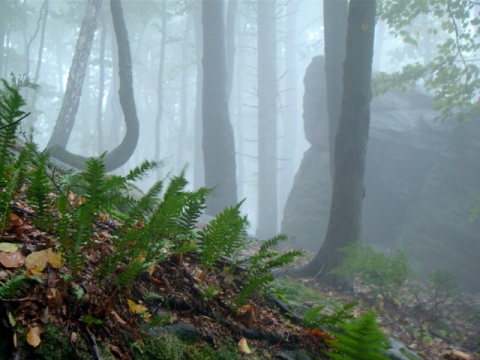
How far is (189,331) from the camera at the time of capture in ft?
6.95

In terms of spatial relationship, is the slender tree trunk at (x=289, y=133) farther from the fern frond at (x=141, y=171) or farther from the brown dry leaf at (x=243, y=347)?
the brown dry leaf at (x=243, y=347)

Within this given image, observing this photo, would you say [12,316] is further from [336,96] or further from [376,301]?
[336,96]

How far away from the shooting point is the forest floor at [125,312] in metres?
1.58

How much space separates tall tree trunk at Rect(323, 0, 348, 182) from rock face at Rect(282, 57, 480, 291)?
187 inches

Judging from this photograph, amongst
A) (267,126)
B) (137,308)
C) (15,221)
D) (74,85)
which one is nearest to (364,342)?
(137,308)

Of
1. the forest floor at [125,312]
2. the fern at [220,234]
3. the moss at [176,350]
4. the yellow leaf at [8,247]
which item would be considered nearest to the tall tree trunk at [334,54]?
the forest floor at [125,312]

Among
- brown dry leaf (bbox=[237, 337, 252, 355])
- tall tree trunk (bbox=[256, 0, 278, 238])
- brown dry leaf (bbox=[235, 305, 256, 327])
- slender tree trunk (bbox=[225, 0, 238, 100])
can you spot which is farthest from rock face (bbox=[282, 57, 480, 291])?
brown dry leaf (bbox=[237, 337, 252, 355])

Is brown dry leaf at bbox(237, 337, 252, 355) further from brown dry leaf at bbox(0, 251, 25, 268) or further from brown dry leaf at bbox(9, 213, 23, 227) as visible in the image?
brown dry leaf at bbox(9, 213, 23, 227)

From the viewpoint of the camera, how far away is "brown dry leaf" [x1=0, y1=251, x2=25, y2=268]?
5.72ft

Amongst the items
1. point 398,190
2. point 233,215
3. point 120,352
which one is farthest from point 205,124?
point 120,352

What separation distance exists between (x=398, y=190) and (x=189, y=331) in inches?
570

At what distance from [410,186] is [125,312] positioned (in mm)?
14813

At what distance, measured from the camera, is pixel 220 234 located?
243 cm

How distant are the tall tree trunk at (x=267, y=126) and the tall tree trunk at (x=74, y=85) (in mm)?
8599
